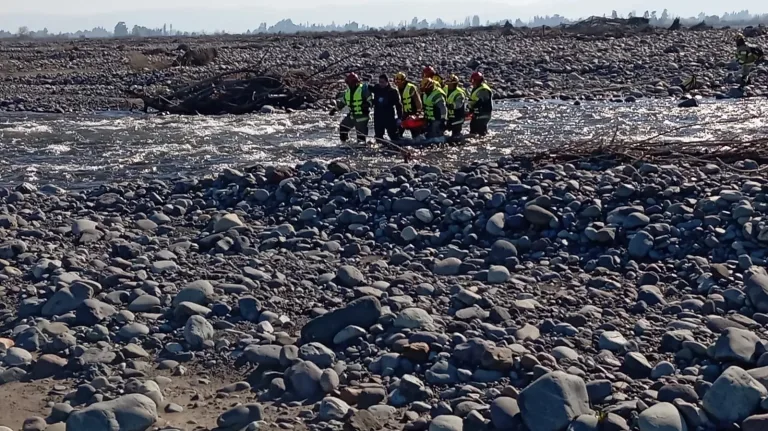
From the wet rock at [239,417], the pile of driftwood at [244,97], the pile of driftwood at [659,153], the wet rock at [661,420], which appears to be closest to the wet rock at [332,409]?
the wet rock at [239,417]

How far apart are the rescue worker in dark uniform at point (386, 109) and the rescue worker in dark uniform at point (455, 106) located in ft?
2.73

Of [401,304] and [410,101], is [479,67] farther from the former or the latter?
[401,304]

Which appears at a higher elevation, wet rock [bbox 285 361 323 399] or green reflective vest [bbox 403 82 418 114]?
green reflective vest [bbox 403 82 418 114]

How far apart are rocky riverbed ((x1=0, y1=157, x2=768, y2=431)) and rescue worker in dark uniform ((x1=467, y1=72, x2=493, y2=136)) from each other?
5.07 m

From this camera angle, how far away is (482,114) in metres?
15.0

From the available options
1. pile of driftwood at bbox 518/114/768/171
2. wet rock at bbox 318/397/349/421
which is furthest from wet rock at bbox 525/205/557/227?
wet rock at bbox 318/397/349/421

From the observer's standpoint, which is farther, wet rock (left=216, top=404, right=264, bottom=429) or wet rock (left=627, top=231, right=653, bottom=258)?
wet rock (left=627, top=231, right=653, bottom=258)

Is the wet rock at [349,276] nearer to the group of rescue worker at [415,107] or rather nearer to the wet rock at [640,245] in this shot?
the wet rock at [640,245]

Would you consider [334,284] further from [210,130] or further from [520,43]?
[520,43]

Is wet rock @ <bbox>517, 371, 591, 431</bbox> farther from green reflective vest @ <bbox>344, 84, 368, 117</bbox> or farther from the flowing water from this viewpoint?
green reflective vest @ <bbox>344, 84, 368, 117</bbox>

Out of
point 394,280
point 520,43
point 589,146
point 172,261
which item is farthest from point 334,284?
point 520,43

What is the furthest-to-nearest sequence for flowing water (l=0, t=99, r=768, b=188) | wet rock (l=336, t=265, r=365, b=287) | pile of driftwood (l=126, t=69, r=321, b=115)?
pile of driftwood (l=126, t=69, r=321, b=115) < flowing water (l=0, t=99, r=768, b=188) < wet rock (l=336, t=265, r=365, b=287)

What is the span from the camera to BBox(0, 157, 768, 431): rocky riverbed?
4570 millimetres

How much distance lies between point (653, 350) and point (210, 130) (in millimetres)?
13048
